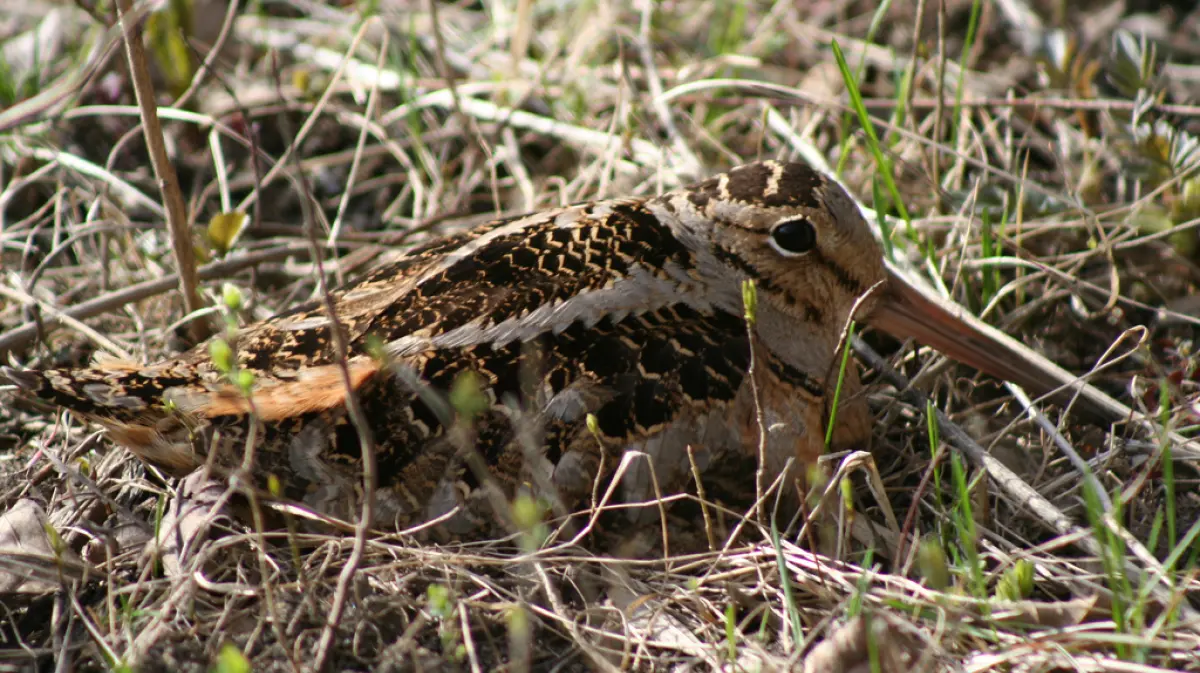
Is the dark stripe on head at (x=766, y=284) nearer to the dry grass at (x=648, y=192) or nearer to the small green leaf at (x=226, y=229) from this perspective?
the dry grass at (x=648, y=192)

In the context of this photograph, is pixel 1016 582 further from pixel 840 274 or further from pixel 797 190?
pixel 797 190

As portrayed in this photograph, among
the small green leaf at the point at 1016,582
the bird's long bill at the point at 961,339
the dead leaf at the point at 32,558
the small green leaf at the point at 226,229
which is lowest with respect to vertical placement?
the dead leaf at the point at 32,558

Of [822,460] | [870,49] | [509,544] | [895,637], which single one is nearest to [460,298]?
[509,544]

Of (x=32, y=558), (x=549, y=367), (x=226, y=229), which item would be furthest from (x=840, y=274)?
(x=32, y=558)

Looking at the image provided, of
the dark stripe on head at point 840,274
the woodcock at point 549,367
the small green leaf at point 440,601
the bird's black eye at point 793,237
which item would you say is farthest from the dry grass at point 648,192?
the bird's black eye at point 793,237

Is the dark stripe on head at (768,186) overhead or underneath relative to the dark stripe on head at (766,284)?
overhead

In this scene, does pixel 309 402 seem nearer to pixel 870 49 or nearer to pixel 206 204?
pixel 206 204

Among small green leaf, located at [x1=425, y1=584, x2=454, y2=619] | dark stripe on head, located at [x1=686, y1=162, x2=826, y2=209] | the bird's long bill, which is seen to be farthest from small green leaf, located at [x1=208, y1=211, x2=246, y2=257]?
the bird's long bill
